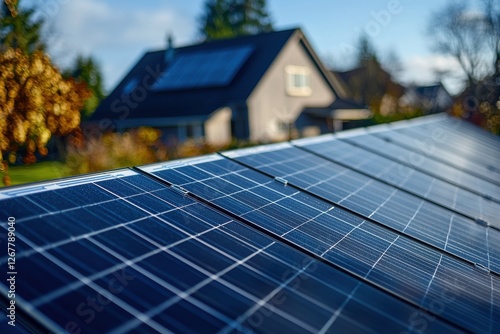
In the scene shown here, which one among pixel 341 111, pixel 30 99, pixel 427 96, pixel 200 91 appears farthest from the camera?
pixel 427 96

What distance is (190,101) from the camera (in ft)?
97.0

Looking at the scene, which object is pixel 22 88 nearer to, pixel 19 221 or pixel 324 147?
pixel 324 147

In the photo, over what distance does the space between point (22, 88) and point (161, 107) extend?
829 inches

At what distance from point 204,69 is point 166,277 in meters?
29.5

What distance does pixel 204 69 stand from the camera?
101 feet

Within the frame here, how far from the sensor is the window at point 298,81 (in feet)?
102

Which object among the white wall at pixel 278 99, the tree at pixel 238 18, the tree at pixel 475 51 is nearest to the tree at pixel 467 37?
the tree at pixel 475 51

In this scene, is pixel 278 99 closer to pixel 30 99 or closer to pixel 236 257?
pixel 30 99

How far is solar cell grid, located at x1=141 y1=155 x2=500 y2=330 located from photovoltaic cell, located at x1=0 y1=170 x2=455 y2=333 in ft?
0.93

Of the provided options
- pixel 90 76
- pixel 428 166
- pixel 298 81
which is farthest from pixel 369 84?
pixel 428 166

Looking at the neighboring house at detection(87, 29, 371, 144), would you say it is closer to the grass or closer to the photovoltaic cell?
the grass

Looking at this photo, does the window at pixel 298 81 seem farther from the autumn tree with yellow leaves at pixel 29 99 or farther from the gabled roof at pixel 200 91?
the autumn tree with yellow leaves at pixel 29 99

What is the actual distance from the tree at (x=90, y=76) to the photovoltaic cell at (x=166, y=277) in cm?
3618

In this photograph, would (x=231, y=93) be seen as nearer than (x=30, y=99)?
No
